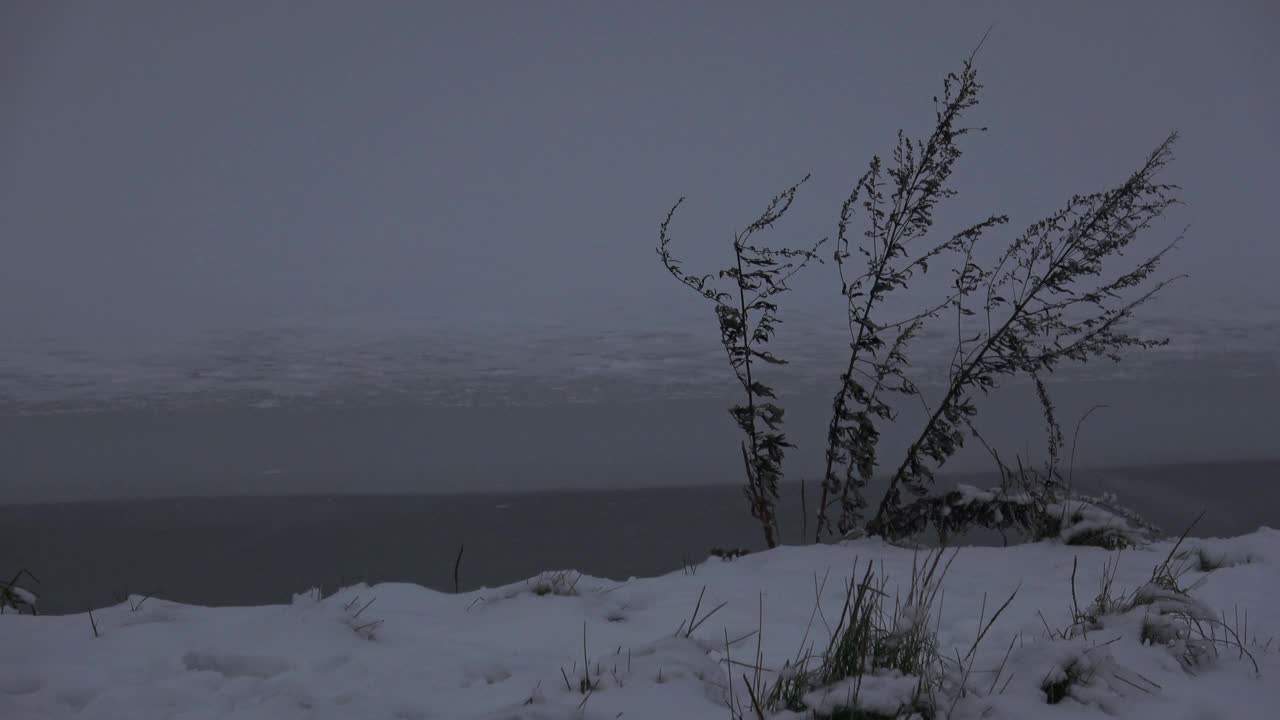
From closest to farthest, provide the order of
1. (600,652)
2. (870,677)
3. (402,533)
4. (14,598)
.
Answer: (870,677) < (600,652) < (14,598) < (402,533)

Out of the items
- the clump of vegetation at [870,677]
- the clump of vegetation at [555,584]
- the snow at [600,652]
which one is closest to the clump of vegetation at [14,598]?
the snow at [600,652]

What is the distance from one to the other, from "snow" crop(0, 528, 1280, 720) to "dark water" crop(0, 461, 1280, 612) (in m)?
1.97

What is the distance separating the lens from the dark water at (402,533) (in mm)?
5039

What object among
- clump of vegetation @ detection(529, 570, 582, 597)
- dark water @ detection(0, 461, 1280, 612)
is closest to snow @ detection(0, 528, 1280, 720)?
clump of vegetation @ detection(529, 570, 582, 597)

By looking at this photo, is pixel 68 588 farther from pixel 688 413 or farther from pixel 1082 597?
pixel 688 413

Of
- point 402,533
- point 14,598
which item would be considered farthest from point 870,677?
point 402,533

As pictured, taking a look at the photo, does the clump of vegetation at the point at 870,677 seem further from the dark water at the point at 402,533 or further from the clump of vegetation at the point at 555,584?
the dark water at the point at 402,533

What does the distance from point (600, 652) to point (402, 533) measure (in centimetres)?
361

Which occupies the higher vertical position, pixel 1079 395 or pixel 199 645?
pixel 1079 395

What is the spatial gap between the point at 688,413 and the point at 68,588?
7.00 meters

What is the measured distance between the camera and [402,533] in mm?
5828

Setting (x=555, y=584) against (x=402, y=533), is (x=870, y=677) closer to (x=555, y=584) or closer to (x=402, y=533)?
(x=555, y=584)

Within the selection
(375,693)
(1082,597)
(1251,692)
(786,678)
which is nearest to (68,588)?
(375,693)

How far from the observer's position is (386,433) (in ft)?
32.4
